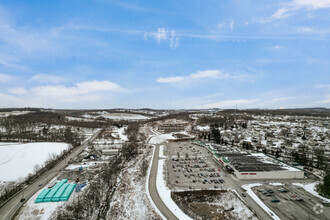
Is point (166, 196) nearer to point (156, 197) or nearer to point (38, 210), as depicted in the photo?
point (156, 197)

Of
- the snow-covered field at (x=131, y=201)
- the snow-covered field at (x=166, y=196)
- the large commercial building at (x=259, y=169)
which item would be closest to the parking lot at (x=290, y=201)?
the large commercial building at (x=259, y=169)

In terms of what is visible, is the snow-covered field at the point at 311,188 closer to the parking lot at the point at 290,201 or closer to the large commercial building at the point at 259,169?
the parking lot at the point at 290,201

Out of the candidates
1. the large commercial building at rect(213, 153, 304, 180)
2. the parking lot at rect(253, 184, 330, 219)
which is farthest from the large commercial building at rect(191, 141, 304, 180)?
the parking lot at rect(253, 184, 330, 219)

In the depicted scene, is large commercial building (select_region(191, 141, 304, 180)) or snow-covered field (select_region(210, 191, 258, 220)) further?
large commercial building (select_region(191, 141, 304, 180))

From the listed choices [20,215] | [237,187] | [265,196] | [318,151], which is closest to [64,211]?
[20,215]

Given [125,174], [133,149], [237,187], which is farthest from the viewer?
[133,149]

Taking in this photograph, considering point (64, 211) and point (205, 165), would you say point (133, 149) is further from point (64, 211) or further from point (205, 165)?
point (64, 211)

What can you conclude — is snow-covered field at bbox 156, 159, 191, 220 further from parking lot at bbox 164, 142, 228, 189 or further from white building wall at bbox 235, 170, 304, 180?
white building wall at bbox 235, 170, 304, 180
